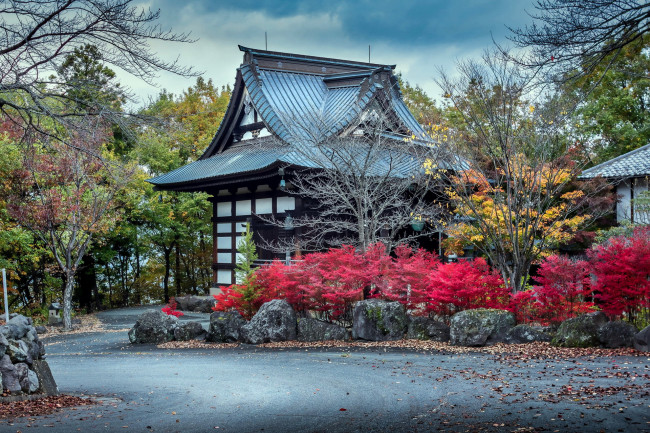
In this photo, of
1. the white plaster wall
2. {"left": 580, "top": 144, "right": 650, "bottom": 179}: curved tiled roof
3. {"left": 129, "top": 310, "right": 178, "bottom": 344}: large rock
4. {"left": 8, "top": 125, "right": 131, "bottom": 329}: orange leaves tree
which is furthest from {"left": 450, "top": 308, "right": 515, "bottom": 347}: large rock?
the white plaster wall

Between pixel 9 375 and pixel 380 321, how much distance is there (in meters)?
7.26

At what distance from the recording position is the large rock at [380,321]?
41.9ft

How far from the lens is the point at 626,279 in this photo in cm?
1109

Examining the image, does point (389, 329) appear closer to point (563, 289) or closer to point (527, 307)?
point (527, 307)

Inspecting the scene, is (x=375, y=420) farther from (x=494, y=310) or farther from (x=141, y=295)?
(x=141, y=295)

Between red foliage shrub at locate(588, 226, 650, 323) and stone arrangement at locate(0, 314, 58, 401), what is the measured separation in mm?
9327

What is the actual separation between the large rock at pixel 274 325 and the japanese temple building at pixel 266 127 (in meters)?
6.37

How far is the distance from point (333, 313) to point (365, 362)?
3213mm

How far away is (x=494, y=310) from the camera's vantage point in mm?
11891

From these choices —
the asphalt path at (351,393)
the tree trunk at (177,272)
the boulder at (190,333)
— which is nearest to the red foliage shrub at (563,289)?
the asphalt path at (351,393)

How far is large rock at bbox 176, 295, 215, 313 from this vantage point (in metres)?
23.1

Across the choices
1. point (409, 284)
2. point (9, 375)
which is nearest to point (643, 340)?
point (409, 284)

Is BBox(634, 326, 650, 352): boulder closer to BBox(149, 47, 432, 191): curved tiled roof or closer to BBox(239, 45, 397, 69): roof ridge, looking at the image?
BBox(149, 47, 432, 191): curved tiled roof

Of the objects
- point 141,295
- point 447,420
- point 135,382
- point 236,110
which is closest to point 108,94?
point 135,382
